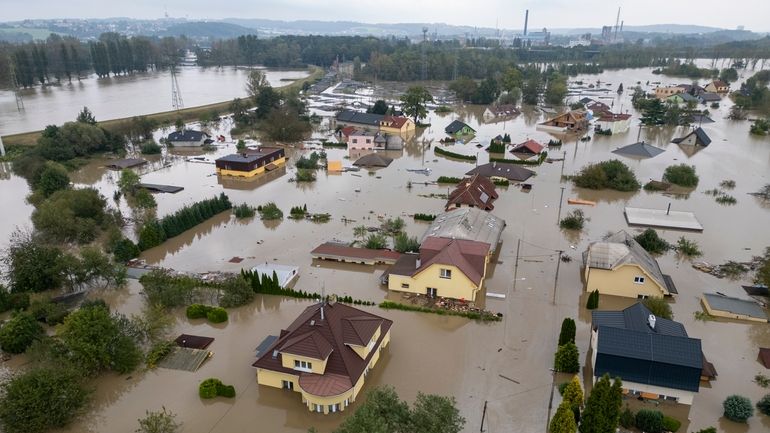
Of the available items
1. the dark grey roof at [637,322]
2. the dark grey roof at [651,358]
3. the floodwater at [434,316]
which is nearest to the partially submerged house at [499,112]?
the floodwater at [434,316]

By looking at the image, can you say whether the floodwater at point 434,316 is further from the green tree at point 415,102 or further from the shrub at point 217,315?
the green tree at point 415,102

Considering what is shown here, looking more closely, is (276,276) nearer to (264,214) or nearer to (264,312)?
(264,312)

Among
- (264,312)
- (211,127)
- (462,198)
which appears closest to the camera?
(264,312)

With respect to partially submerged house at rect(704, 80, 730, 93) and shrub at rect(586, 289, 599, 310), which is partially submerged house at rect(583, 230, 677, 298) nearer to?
shrub at rect(586, 289, 599, 310)

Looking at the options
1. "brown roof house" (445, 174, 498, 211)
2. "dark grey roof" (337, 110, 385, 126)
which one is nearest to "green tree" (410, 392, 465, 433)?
"brown roof house" (445, 174, 498, 211)

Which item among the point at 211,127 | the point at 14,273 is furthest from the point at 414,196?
the point at 211,127

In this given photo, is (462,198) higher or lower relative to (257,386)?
higher

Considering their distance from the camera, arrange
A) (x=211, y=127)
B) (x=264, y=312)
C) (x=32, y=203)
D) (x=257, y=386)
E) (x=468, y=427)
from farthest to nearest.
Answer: (x=211, y=127)
(x=32, y=203)
(x=264, y=312)
(x=257, y=386)
(x=468, y=427)
